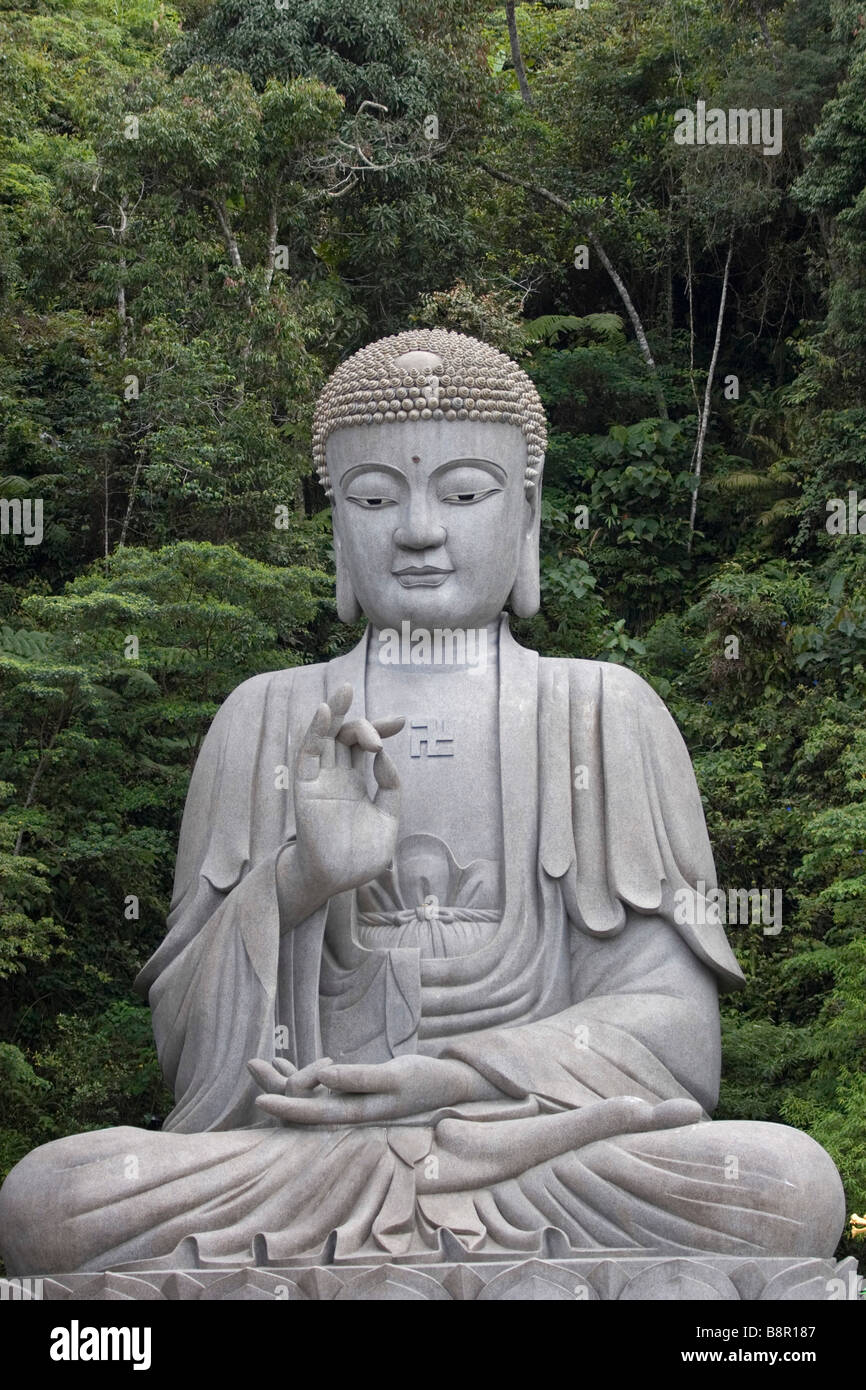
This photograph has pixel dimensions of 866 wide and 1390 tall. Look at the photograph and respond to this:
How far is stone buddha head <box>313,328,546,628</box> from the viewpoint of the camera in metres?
7.78

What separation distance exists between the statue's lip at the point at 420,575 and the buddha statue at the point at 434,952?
0.02m

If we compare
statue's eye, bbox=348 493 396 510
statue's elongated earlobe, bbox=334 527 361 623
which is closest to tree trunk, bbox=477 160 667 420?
statue's elongated earlobe, bbox=334 527 361 623

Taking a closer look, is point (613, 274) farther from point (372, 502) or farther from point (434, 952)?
point (434, 952)

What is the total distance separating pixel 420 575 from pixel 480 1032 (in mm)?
1729

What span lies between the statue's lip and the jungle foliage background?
8.47 feet

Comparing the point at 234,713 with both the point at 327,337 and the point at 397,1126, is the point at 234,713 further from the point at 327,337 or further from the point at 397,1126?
the point at 327,337

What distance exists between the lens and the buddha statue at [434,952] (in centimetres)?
642

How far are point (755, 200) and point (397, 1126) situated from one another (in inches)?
356

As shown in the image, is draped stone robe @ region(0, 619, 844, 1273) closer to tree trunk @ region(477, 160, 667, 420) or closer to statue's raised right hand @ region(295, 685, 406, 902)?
statue's raised right hand @ region(295, 685, 406, 902)

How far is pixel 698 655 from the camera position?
40.9ft

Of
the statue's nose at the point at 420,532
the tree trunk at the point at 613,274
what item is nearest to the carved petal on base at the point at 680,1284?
the statue's nose at the point at 420,532

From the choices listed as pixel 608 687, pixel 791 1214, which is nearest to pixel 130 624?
pixel 608 687

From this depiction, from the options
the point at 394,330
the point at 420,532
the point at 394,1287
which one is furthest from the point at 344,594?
the point at 394,330

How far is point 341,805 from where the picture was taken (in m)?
6.90
